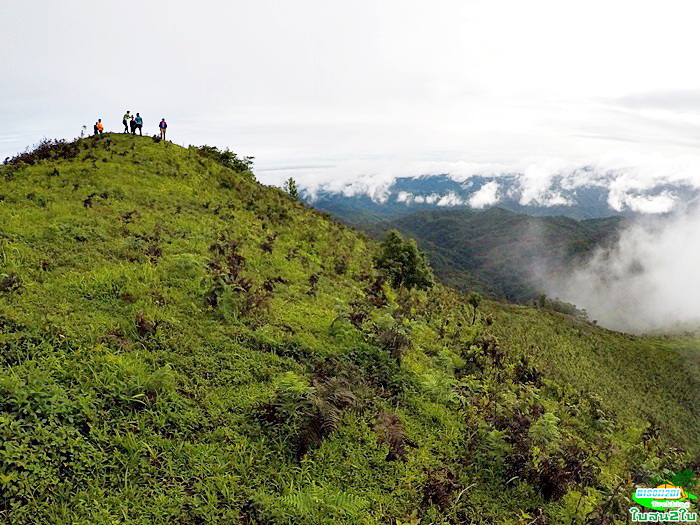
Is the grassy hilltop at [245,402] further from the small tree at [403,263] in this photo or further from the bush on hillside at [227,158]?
the bush on hillside at [227,158]

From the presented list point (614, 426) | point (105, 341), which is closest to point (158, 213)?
point (105, 341)

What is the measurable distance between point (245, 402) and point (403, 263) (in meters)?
15.7

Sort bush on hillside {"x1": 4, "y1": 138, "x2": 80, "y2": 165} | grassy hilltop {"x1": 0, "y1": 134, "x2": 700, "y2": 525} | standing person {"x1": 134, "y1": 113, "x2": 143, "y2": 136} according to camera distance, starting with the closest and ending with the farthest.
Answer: grassy hilltop {"x1": 0, "y1": 134, "x2": 700, "y2": 525} < bush on hillside {"x1": 4, "y1": 138, "x2": 80, "y2": 165} < standing person {"x1": 134, "y1": 113, "x2": 143, "y2": 136}

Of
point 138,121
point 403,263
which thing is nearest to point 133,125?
point 138,121

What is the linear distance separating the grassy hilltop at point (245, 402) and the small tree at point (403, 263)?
4.93 metres

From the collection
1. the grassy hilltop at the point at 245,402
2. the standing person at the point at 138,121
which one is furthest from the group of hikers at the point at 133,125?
the grassy hilltop at the point at 245,402

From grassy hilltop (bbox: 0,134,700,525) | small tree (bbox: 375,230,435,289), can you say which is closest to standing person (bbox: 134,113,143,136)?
grassy hilltop (bbox: 0,134,700,525)

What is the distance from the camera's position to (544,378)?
54.0 feet

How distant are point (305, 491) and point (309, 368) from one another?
3211mm

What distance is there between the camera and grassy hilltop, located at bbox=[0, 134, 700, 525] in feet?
18.9

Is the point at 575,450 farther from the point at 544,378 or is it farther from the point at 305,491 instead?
the point at 544,378

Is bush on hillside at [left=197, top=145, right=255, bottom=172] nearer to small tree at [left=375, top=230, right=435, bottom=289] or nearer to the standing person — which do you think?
the standing person

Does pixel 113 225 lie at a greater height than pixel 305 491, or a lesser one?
greater

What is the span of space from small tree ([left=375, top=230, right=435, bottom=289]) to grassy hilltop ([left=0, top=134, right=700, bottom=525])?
4933mm
